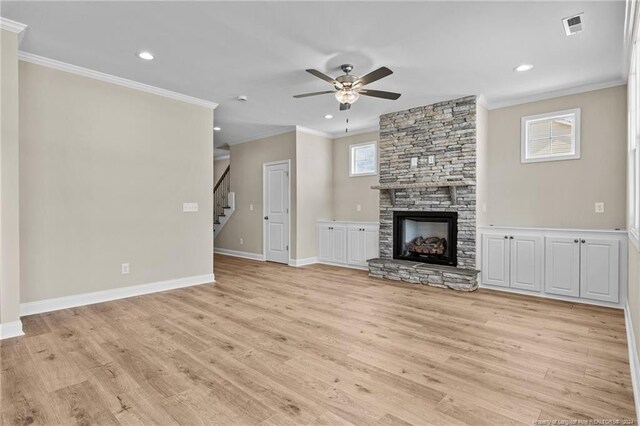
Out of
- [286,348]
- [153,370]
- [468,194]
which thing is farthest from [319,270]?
[153,370]

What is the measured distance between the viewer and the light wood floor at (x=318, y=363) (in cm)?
Answer: 195

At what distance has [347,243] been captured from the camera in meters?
6.71

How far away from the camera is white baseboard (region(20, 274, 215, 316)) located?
369cm

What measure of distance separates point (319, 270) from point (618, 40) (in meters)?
5.08

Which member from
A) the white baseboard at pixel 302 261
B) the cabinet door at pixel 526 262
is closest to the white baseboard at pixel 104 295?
the white baseboard at pixel 302 261

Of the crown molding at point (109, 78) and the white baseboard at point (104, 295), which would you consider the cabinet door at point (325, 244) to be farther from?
the crown molding at point (109, 78)

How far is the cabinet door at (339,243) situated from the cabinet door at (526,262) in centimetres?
296

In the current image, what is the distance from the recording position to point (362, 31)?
3137 millimetres

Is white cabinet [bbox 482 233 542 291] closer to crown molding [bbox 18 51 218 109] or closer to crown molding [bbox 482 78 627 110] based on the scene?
crown molding [bbox 482 78 627 110]

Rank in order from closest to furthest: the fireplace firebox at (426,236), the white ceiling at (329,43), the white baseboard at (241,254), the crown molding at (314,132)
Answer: the white ceiling at (329,43), the fireplace firebox at (426,236), the crown molding at (314,132), the white baseboard at (241,254)

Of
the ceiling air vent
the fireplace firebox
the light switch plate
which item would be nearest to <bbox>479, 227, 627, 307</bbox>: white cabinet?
the fireplace firebox

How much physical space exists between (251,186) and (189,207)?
2.88 meters

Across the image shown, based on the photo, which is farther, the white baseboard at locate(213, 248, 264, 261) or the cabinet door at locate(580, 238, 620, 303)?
the white baseboard at locate(213, 248, 264, 261)

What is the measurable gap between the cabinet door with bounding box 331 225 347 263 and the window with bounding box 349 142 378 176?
1.25 metres
